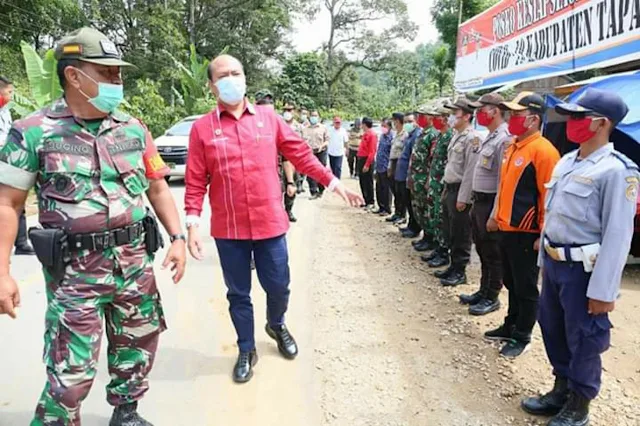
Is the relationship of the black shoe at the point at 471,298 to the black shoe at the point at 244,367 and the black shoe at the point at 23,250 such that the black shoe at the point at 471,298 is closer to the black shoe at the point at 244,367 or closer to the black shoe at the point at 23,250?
the black shoe at the point at 244,367

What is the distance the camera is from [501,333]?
3.73 metres

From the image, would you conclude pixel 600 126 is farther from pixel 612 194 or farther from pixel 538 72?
pixel 538 72

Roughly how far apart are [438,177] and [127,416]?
4122 mm

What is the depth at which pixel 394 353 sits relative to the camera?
3549mm

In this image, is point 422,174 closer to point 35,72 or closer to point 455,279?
point 455,279

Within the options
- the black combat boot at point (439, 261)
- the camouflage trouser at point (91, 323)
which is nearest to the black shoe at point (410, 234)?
the black combat boot at point (439, 261)

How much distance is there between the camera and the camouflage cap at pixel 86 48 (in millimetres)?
2092

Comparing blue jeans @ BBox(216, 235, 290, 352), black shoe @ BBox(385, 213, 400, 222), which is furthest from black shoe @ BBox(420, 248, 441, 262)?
blue jeans @ BBox(216, 235, 290, 352)

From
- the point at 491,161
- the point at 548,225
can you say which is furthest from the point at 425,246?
the point at 548,225

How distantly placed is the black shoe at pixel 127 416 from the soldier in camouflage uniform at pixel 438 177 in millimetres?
3816

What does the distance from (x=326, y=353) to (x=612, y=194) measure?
6.83 ft

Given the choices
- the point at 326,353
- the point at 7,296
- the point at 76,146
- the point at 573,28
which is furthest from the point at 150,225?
the point at 573,28

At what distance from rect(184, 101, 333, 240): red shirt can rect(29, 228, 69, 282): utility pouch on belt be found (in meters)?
0.93

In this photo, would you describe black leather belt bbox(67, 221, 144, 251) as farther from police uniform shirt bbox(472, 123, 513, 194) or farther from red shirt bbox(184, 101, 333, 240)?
police uniform shirt bbox(472, 123, 513, 194)
